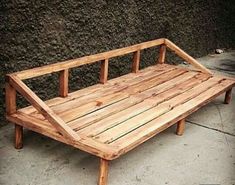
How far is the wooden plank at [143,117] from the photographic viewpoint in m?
2.81

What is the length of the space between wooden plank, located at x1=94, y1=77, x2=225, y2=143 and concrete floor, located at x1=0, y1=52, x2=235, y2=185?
0.34 m

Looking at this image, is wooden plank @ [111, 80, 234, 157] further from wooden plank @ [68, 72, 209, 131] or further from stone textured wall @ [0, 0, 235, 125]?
stone textured wall @ [0, 0, 235, 125]

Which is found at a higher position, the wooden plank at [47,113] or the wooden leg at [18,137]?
the wooden plank at [47,113]

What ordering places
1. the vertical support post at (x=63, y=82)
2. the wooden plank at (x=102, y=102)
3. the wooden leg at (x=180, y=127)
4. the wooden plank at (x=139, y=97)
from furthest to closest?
the wooden leg at (x=180, y=127) < the vertical support post at (x=63, y=82) < the wooden plank at (x=102, y=102) < the wooden plank at (x=139, y=97)

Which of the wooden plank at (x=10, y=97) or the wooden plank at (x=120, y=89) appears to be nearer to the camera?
the wooden plank at (x=10, y=97)

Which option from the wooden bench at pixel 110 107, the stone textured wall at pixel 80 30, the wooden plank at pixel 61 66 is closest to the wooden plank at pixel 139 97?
the wooden bench at pixel 110 107

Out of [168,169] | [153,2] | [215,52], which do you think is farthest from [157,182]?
[215,52]

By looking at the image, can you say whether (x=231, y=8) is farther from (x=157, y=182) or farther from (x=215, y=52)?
(x=157, y=182)

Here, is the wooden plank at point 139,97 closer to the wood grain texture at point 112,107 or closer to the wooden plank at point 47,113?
the wood grain texture at point 112,107

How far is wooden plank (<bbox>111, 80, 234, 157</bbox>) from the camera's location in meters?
2.70

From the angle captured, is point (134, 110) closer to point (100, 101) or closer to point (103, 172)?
point (100, 101)

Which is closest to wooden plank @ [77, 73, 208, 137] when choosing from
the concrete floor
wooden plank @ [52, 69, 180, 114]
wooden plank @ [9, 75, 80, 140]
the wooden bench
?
the wooden bench

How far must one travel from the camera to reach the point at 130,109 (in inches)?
132

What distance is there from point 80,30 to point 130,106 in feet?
3.93
